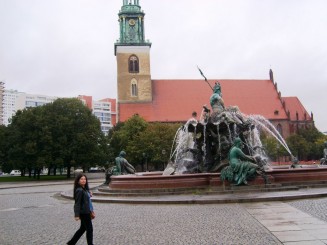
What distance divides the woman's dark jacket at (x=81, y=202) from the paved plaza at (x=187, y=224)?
3.43 ft

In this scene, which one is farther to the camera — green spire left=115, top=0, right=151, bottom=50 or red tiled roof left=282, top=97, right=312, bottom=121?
red tiled roof left=282, top=97, right=312, bottom=121

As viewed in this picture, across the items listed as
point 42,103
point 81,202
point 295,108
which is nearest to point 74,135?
point 81,202

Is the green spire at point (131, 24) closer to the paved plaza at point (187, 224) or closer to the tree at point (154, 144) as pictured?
the tree at point (154, 144)

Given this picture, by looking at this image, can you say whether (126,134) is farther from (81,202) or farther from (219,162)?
(81,202)

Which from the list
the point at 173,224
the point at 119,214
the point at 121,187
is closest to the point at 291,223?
the point at 173,224

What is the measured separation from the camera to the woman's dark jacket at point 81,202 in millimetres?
7355

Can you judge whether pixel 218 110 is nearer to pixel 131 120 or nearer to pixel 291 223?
pixel 291 223

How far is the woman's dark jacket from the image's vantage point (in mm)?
7355

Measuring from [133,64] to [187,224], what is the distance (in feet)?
216

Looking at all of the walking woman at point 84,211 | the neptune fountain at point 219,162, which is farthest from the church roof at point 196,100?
the walking woman at point 84,211

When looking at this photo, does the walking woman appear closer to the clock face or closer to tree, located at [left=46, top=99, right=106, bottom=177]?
tree, located at [left=46, top=99, right=106, bottom=177]

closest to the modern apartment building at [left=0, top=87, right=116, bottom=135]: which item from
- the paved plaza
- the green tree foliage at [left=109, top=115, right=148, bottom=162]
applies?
the green tree foliage at [left=109, top=115, right=148, bottom=162]

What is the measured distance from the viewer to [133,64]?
73.8 metres

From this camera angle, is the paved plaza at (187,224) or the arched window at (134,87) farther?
the arched window at (134,87)
